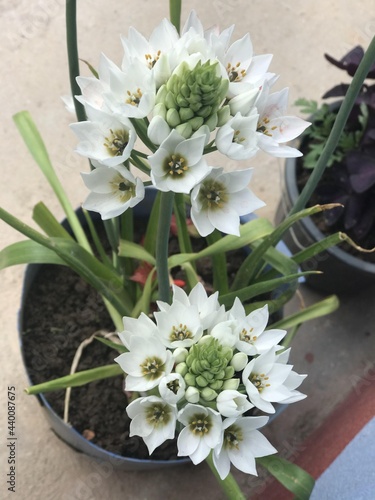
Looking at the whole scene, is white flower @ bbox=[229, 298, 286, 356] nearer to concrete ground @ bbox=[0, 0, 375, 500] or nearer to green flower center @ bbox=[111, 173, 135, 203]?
green flower center @ bbox=[111, 173, 135, 203]

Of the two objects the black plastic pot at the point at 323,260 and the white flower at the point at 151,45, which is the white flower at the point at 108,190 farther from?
the black plastic pot at the point at 323,260

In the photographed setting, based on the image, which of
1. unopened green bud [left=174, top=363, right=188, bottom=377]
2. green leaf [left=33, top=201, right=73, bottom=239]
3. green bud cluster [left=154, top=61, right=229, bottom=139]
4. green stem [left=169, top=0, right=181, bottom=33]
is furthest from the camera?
green leaf [left=33, top=201, right=73, bottom=239]

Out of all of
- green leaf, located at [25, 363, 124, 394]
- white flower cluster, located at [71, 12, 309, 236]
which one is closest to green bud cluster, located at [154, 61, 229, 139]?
white flower cluster, located at [71, 12, 309, 236]

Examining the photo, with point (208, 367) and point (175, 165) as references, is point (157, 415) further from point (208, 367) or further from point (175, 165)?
point (175, 165)

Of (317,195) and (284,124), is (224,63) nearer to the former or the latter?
(284,124)

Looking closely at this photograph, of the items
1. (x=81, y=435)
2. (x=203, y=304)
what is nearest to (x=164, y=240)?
(x=203, y=304)

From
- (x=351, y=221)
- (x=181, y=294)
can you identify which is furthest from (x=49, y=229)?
(x=351, y=221)
